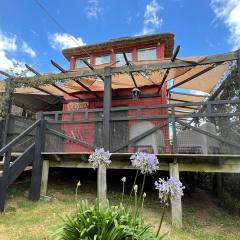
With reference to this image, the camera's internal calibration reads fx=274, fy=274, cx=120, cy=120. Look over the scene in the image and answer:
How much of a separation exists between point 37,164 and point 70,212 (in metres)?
1.92

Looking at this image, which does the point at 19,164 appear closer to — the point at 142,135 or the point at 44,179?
the point at 44,179

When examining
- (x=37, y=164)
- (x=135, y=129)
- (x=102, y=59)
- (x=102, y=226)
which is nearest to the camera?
A: (x=102, y=226)

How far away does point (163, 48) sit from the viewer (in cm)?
1218

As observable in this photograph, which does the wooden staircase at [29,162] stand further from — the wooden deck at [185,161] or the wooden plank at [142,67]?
the wooden plank at [142,67]

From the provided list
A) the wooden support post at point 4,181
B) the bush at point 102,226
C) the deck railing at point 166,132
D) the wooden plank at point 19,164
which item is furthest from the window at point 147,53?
the bush at point 102,226

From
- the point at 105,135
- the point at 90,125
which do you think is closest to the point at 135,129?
the point at 105,135

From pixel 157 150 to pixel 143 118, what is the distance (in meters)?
0.94

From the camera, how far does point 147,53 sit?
491 inches

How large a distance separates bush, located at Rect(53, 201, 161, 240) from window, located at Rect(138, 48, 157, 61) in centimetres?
917

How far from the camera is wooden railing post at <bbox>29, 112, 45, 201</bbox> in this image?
7711 millimetres

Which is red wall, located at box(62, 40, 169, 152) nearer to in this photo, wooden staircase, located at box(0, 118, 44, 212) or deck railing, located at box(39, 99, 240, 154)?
deck railing, located at box(39, 99, 240, 154)

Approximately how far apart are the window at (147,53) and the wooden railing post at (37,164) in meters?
6.10

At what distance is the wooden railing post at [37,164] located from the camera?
25.3ft

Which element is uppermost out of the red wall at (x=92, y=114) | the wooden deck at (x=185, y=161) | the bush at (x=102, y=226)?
the red wall at (x=92, y=114)
